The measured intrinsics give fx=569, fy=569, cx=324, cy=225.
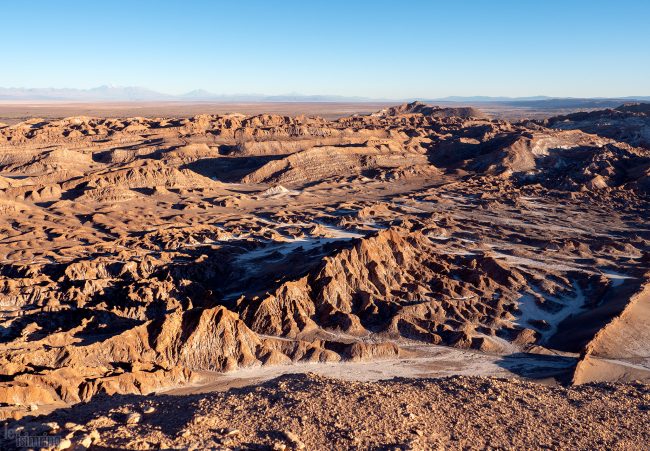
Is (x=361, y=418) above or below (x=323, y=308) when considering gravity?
above

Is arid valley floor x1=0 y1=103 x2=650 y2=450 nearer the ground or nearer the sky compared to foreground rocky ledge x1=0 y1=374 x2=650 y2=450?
nearer the ground

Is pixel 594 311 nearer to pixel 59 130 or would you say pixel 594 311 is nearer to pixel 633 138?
pixel 633 138

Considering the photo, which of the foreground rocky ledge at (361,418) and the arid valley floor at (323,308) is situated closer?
the foreground rocky ledge at (361,418)

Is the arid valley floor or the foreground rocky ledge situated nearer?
the foreground rocky ledge

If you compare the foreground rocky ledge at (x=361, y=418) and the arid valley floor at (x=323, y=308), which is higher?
the foreground rocky ledge at (x=361, y=418)
